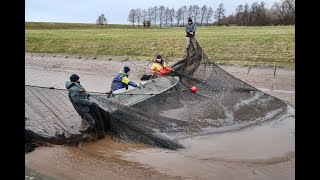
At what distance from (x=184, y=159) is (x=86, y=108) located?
7.67 feet

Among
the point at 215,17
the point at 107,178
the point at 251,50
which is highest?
the point at 215,17

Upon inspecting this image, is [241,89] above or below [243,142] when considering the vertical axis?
above

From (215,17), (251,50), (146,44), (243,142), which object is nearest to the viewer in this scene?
(243,142)

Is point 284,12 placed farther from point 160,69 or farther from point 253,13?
point 160,69

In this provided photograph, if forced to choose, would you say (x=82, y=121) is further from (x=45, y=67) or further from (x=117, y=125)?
(x=45, y=67)

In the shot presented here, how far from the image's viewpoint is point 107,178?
657 centimetres

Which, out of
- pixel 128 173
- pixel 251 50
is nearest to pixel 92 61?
pixel 251 50

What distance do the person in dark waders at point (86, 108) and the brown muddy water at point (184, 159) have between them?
0.31 meters

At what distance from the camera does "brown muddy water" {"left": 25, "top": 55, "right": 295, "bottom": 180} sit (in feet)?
22.3

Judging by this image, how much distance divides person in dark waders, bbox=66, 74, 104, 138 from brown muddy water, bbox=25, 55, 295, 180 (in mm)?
313

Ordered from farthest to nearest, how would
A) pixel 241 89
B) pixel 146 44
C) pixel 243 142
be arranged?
Result: 1. pixel 146 44
2. pixel 241 89
3. pixel 243 142

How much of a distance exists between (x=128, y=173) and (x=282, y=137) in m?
3.89

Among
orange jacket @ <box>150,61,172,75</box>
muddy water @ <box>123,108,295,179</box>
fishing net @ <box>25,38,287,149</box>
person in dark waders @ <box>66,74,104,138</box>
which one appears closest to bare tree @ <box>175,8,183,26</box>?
fishing net @ <box>25,38,287,149</box>

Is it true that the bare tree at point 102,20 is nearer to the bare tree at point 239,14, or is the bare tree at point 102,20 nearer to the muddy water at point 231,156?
the bare tree at point 239,14
